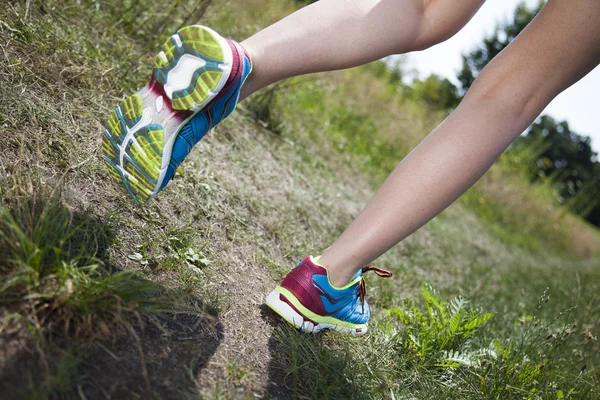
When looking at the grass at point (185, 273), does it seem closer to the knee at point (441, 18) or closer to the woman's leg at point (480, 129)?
the woman's leg at point (480, 129)

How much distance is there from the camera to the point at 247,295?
156 centimetres

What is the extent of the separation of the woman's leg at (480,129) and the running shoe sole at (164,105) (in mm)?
524

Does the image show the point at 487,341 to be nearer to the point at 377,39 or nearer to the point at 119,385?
the point at 377,39

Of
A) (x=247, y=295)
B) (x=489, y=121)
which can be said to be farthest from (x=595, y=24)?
(x=247, y=295)

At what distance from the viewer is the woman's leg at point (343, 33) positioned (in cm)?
136

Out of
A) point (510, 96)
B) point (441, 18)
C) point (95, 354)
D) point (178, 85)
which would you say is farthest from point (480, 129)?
point (95, 354)

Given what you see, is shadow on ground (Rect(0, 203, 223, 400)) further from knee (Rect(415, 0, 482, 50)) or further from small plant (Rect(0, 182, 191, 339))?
knee (Rect(415, 0, 482, 50))

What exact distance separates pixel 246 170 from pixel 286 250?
0.56 metres

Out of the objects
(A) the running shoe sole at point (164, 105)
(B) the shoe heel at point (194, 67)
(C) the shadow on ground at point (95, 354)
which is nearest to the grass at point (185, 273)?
(C) the shadow on ground at point (95, 354)

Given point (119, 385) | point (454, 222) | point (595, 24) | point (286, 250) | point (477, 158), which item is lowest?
point (454, 222)

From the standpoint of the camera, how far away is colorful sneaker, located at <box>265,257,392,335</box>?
142 cm

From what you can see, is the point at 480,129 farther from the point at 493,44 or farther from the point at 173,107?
the point at 493,44

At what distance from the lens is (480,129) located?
1286mm

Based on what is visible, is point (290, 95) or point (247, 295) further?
point (290, 95)
